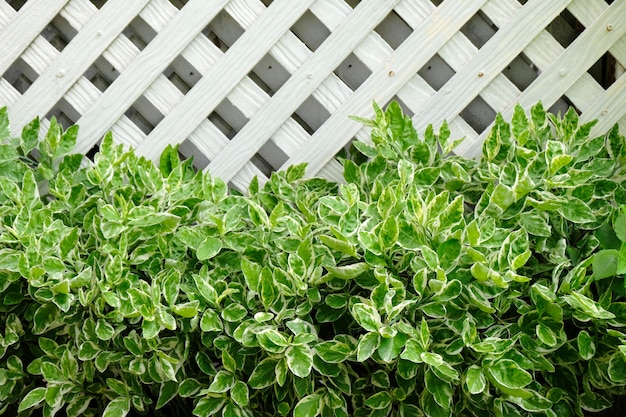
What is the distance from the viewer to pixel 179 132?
179 cm

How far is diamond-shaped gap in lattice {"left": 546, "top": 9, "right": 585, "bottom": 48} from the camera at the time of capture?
196cm

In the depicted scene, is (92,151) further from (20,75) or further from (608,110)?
(608,110)

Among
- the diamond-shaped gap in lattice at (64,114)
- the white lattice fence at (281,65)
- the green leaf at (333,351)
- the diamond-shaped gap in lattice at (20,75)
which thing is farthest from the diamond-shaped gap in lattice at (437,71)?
the diamond-shaped gap in lattice at (20,75)

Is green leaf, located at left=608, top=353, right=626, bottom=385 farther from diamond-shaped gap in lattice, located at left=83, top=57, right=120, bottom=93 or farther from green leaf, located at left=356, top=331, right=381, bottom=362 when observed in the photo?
diamond-shaped gap in lattice, located at left=83, top=57, right=120, bottom=93

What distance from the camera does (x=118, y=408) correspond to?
1.51 metres

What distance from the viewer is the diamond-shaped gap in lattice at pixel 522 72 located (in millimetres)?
1893

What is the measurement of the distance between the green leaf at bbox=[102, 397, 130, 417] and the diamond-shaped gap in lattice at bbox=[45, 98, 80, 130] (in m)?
0.72

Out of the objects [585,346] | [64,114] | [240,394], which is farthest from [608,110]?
[64,114]

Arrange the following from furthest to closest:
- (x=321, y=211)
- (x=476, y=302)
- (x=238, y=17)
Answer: (x=238, y=17)
(x=321, y=211)
(x=476, y=302)

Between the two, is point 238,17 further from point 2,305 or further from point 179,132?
point 2,305

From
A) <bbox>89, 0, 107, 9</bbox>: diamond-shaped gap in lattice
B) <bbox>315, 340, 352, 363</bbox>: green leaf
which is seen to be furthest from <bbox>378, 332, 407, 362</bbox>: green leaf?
<bbox>89, 0, 107, 9</bbox>: diamond-shaped gap in lattice

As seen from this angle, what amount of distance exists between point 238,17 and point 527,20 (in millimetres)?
691

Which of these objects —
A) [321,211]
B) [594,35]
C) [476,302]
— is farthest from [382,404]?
[594,35]

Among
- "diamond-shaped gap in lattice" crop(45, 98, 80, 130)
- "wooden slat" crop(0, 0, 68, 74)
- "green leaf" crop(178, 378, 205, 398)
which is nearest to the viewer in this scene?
"green leaf" crop(178, 378, 205, 398)
